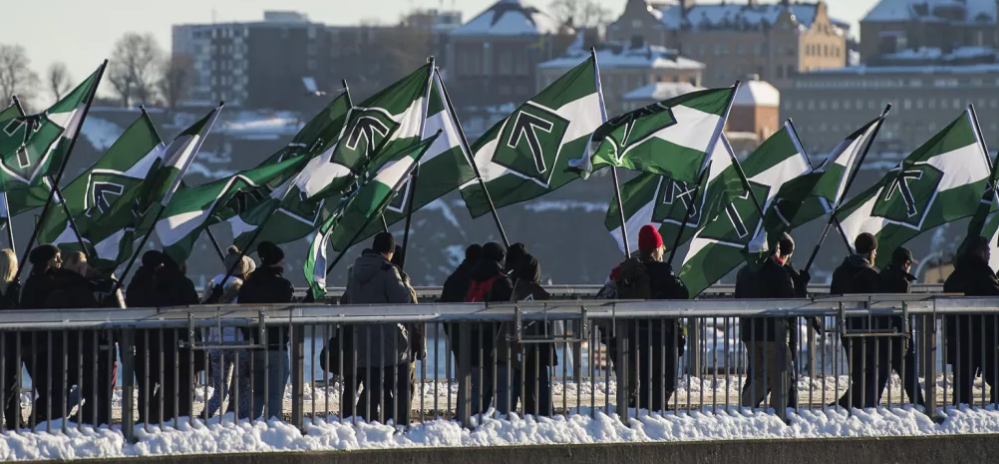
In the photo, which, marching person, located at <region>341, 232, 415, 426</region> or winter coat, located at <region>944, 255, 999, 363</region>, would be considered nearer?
marching person, located at <region>341, 232, 415, 426</region>

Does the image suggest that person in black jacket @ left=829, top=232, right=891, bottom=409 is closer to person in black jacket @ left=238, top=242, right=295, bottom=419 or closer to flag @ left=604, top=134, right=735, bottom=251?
flag @ left=604, top=134, right=735, bottom=251

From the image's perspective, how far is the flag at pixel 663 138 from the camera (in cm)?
1062

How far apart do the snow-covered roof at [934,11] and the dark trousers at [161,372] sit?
11574cm

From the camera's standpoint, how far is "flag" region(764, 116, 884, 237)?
10.4 metres

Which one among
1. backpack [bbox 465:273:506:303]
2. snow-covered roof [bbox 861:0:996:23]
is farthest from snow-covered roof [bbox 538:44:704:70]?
backpack [bbox 465:273:506:303]

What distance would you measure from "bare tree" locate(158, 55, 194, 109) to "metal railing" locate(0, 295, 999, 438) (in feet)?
351

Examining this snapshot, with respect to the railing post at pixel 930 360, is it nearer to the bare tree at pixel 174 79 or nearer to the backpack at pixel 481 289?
the backpack at pixel 481 289

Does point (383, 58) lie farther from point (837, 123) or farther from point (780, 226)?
point (780, 226)

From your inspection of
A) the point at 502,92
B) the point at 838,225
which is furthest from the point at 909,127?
the point at 838,225

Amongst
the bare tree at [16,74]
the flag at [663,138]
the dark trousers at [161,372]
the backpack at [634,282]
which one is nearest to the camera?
the dark trousers at [161,372]

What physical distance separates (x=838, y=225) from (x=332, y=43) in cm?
11709

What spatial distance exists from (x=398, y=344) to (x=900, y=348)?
7.27ft

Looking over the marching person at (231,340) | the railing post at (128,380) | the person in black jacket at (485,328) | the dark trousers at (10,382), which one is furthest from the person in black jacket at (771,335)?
the dark trousers at (10,382)

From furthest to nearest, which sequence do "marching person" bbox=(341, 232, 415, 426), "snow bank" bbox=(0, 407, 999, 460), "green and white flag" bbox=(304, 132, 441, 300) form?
1. "green and white flag" bbox=(304, 132, 441, 300)
2. "marching person" bbox=(341, 232, 415, 426)
3. "snow bank" bbox=(0, 407, 999, 460)
